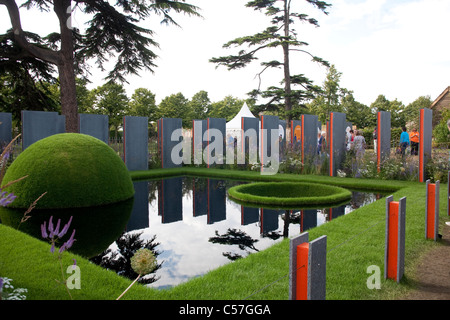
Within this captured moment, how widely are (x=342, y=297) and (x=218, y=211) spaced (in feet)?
14.3

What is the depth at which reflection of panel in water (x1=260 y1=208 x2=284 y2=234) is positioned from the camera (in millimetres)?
5641

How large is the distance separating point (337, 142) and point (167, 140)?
6613 mm

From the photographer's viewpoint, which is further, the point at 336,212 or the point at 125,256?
the point at 336,212

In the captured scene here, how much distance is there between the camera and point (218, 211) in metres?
7.11

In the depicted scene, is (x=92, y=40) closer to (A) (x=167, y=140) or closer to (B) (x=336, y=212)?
(A) (x=167, y=140)

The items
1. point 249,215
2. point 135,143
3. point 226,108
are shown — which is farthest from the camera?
point 226,108

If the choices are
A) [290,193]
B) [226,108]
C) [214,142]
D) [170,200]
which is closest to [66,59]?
[214,142]

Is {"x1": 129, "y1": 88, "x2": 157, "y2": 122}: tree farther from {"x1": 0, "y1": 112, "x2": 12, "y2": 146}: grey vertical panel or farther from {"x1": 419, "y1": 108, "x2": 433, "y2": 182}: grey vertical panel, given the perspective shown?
{"x1": 419, "y1": 108, "x2": 433, "y2": 182}: grey vertical panel

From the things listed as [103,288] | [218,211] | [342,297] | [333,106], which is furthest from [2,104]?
[333,106]

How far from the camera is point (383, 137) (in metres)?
10.9

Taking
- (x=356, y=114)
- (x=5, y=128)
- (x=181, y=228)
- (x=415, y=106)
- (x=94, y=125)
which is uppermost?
(x=415, y=106)

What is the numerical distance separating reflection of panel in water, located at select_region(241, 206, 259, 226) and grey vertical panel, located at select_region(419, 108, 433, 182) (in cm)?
571

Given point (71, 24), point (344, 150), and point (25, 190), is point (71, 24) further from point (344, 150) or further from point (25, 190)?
point (344, 150)

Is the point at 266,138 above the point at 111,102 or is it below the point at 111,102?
below
